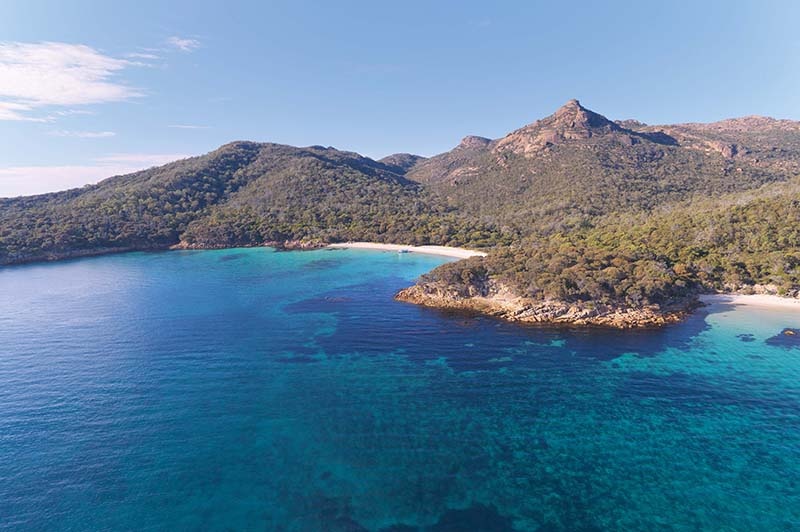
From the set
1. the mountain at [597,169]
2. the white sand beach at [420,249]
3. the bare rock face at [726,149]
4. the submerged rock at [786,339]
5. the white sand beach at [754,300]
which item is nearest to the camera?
the submerged rock at [786,339]

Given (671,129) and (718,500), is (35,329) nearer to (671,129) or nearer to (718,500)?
(718,500)

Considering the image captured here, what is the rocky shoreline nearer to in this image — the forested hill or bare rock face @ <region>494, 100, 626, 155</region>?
the forested hill

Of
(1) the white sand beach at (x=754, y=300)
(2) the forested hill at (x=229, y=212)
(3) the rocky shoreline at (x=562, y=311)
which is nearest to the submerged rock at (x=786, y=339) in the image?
(3) the rocky shoreline at (x=562, y=311)

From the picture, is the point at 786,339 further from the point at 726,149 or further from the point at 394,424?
the point at 726,149

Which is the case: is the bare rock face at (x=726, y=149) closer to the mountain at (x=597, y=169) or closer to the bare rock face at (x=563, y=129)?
the mountain at (x=597, y=169)

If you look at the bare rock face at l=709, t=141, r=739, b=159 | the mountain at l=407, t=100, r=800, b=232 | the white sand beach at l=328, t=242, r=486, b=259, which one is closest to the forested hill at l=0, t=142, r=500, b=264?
the white sand beach at l=328, t=242, r=486, b=259

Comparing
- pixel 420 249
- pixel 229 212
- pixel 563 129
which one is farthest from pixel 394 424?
pixel 563 129
